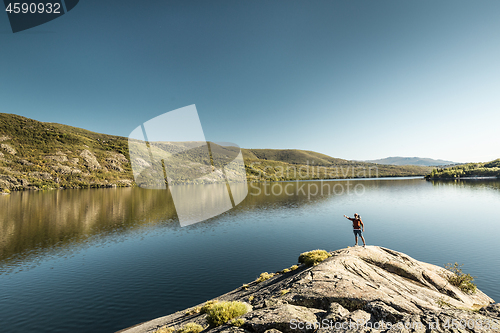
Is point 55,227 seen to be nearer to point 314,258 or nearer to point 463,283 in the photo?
point 314,258

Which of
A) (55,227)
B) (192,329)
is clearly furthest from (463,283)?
(55,227)

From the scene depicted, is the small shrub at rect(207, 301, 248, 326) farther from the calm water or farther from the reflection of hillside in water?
the reflection of hillside in water

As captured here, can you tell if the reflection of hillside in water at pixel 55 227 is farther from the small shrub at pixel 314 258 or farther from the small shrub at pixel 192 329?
the small shrub at pixel 314 258

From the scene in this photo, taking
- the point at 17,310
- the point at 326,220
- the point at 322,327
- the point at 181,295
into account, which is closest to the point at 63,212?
the point at 17,310

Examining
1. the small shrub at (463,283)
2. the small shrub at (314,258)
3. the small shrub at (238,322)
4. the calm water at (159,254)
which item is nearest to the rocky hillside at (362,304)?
the small shrub at (238,322)

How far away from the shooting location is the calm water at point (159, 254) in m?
18.5

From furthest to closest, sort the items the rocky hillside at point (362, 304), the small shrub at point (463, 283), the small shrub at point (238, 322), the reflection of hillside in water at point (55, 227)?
the reflection of hillside in water at point (55, 227)
the small shrub at point (463, 283)
the small shrub at point (238, 322)
the rocky hillside at point (362, 304)

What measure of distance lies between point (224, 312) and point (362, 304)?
24.6ft

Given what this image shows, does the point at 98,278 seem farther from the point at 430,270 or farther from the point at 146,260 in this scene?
the point at 430,270

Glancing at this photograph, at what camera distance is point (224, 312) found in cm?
1184

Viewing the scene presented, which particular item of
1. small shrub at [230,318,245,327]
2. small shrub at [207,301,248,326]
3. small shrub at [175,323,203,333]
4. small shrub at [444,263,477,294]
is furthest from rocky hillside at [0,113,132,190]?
small shrub at [444,263,477,294]

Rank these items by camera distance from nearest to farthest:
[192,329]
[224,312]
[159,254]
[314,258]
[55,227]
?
[224,312]
[192,329]
[314,258]
[159,254]
[55,227]

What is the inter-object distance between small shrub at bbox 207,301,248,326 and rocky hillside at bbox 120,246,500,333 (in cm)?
40

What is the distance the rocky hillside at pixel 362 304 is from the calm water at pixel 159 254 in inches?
200
